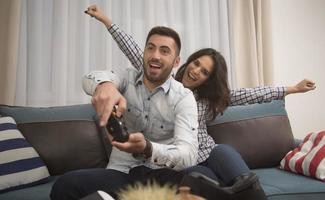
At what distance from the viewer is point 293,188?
1.34 metres

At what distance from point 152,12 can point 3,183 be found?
1.62 meters

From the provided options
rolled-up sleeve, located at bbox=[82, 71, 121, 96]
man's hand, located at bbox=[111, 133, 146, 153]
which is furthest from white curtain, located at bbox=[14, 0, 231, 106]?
man's hand, located at bbox=[111, 133, 146, 153]

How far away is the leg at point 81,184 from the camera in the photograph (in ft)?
3.13

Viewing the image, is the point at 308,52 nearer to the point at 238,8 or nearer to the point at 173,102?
the point at 238,8

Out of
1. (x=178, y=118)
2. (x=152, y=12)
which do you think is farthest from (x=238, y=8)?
(x=178, y=118)

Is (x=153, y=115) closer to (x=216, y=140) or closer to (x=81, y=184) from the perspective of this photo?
(x=81, y=184)

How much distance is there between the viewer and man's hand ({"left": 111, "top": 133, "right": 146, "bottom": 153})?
2.56ft

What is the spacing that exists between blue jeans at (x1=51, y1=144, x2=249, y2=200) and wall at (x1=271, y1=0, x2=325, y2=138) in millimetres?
1711

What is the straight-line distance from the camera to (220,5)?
260 cm

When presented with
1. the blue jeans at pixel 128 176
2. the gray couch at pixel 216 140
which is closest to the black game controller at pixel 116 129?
the blue jeans at pixel 128 176

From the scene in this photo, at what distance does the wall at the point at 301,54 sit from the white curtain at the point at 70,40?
90 cm

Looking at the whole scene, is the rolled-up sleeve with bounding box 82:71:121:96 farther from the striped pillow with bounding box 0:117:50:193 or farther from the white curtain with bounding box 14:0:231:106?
the white curtain with bounding box 14:0:231:106

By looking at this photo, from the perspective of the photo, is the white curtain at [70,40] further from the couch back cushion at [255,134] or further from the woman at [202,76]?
the couch back cushion at [255,134]

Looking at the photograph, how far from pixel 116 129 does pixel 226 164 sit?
0.60 metres
